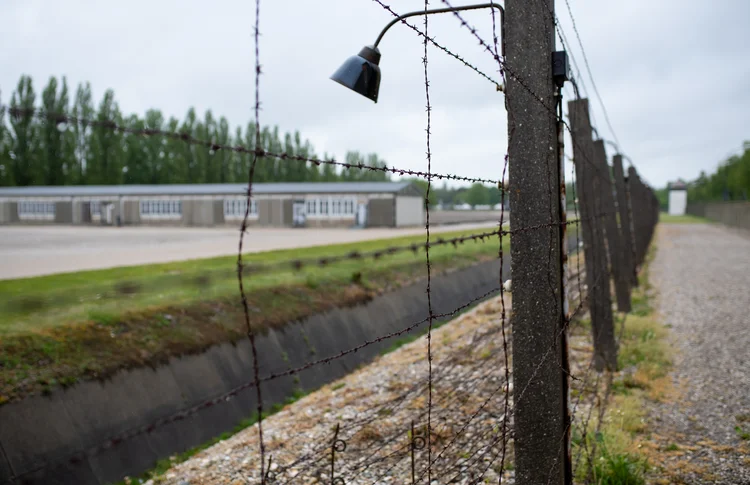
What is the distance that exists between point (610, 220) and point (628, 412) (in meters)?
3.93

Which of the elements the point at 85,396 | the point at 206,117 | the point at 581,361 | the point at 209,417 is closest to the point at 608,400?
the point at 581,361

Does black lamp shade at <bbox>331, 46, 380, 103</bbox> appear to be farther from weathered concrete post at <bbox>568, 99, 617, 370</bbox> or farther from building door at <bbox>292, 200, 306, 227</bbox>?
building door at <bbox>292, 200, 306, 227</bbox>

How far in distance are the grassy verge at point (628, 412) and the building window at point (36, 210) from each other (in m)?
25.1

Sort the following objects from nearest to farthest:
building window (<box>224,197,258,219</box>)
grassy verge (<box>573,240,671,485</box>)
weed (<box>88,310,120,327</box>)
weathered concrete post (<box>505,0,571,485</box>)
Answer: weathered concrete post (<box>505,0,571,485</box>) < grassy verge (<box>573,240,671,485</box>) < weed (<box>88,310,120,327</box>) < building window (<box>224,197,258,219</box>)

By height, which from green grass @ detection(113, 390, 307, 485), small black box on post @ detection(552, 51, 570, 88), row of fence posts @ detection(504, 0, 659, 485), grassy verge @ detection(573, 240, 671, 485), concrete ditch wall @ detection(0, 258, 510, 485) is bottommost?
green grass @ detection(113, 390, 307, 485)

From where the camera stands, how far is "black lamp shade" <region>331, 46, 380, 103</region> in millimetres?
3506

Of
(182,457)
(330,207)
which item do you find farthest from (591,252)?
(330,207)

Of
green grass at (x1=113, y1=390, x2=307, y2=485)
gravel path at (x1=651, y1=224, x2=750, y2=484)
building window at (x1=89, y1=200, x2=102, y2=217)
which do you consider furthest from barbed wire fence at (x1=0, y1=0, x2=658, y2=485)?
building window at (x1=89, y1=200, x2=102, y2=217)

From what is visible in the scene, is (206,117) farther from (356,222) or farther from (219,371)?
(219,371)

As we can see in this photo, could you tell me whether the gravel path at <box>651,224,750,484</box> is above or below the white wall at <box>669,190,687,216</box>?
below

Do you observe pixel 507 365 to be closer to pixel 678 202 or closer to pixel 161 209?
pixel 161 209

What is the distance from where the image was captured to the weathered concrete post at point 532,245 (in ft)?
9.53

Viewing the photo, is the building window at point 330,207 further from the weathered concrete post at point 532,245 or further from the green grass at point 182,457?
the weathered concrete post at point 532,245

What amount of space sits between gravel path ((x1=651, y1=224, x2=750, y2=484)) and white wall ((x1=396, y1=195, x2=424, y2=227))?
2352 cm
